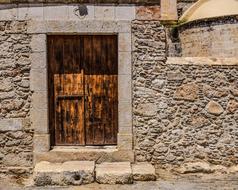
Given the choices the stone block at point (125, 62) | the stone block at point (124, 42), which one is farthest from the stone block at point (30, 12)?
the stone block at point (125, 62)

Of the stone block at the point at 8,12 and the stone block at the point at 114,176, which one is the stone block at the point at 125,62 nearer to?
the stone block at the point at 114,176

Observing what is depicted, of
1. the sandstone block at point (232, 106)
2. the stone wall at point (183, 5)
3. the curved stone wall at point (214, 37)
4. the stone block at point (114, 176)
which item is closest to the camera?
the stone block at point (114, 176)

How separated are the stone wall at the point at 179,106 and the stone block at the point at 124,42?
120mm

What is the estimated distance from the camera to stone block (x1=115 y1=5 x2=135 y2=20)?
25.3ft

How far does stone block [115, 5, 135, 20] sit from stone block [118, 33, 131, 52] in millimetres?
286

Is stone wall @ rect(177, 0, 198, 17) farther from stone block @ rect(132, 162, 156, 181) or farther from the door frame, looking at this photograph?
stone block @ rect(132, 162, 156, 181)

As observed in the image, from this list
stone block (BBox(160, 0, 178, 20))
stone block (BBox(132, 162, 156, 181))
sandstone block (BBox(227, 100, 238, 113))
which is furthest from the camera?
stone block (BBox(160, 0, 178, 20))

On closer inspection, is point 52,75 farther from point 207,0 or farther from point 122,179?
point 207,0

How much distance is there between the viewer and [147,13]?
7.70 metres

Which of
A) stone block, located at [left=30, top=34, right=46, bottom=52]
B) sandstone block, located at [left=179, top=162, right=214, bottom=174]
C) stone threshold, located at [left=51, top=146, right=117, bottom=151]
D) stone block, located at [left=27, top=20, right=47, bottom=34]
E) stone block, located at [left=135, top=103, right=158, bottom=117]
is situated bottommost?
sandstone block, located at [left=179, top=162, right=214, bottom=174]

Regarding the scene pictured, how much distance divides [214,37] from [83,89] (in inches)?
213

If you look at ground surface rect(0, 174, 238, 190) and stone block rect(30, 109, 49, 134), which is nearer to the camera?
ground surface rect(0, 174, 238, 190)

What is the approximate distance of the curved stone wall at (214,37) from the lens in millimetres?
11828

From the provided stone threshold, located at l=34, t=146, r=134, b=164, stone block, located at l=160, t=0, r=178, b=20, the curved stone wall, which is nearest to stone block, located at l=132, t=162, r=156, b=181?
stone threshold, located at l=34, t=146, r=134, b=164
